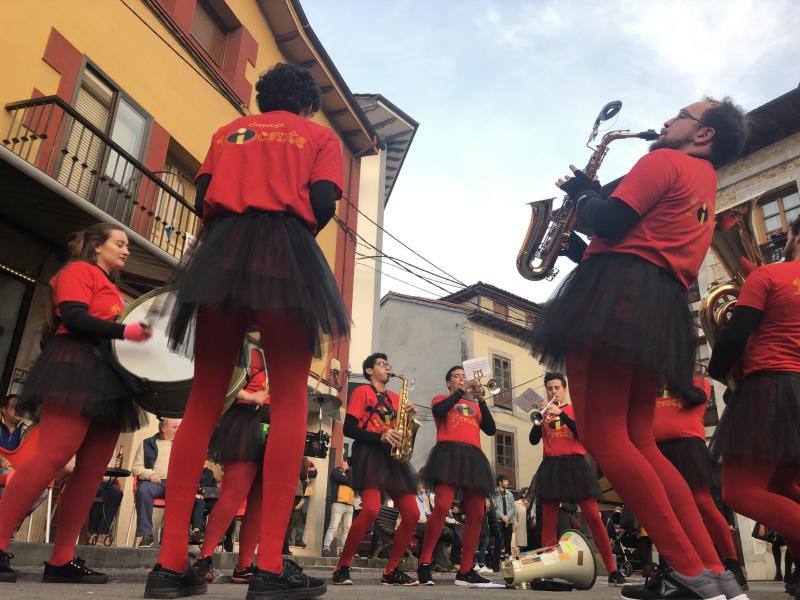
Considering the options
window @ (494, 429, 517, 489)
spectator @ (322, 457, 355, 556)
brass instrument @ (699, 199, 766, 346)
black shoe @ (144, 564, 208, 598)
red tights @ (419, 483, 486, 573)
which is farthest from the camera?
window @ (494, 429, 517, 489)

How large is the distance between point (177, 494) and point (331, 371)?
12869mm

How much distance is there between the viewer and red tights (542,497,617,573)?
21.0ft

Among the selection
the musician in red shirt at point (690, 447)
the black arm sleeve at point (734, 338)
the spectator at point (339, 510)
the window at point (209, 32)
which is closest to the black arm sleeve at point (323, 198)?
the black arm sleeve at point (734, 338)

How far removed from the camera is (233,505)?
439 cm

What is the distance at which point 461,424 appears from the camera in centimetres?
646

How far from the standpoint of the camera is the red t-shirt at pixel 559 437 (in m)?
6.83

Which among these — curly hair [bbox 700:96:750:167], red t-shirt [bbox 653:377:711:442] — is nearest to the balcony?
red t-shirt [bbox 653:377:711:442]

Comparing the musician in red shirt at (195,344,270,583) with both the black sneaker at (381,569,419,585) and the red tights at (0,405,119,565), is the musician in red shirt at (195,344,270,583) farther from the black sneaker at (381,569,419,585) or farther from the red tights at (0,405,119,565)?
the black sneaker at (381,569,419,585)

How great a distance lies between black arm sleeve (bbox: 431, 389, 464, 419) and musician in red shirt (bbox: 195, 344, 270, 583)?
200 cm

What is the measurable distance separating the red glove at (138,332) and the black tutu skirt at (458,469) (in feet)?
11.7

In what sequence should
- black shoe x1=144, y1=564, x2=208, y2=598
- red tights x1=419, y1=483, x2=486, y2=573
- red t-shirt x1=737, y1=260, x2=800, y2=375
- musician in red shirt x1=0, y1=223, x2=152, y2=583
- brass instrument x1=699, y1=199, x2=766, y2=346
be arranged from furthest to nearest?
1. red tights x1=419, y1=483, x2=486, y2=573
2. brass instrument x1=699, y1=199, x2=766, y2=346
3. red t-shirt x1=737, y1=260, x2=800, y2=375
4. musician in red shirt x1=0, y1=223, x2=152, y2=583
5. black shoe x1=144, y1=564, x2=208, y2=598

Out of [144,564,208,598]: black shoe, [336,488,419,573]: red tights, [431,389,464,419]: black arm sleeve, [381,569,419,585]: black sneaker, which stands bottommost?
[381,569,419,585]: black sneaker

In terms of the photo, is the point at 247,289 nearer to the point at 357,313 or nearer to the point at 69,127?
the point at 69,127

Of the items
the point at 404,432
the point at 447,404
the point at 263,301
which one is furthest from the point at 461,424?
the point at 263,301
